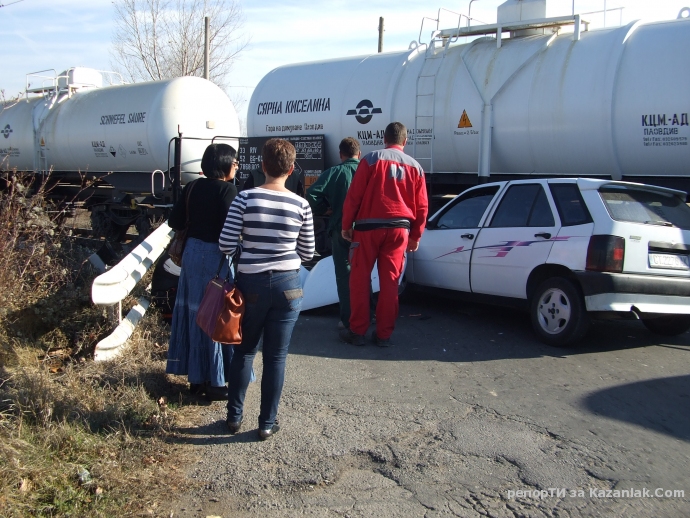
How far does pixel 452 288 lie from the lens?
23.7ft

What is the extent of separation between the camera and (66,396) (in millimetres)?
4227

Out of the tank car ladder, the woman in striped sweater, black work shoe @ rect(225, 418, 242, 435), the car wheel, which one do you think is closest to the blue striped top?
the woman in striped sweater

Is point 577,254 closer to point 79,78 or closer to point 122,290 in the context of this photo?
point 122,290

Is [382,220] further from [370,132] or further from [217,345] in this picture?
[370,132]

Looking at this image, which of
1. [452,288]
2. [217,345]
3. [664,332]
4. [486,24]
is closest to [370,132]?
[486,24]

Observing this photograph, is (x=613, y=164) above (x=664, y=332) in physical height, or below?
above

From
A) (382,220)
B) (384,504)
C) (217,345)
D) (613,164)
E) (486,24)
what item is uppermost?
(486,24)

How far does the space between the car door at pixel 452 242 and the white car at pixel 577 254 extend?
0.02 metres

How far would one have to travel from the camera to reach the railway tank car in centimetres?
1266

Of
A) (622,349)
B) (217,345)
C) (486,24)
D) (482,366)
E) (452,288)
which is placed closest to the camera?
(217,345)

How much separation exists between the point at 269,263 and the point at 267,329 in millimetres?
403

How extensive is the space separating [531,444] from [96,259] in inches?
208

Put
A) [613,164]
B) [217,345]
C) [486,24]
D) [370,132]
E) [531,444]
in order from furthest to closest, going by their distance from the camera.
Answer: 1. [370,132]
2. [486,24]
3. [613,164]
4. [217,345]
5. [531,444]

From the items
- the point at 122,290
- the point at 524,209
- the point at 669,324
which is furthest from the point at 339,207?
the point at 669,324
